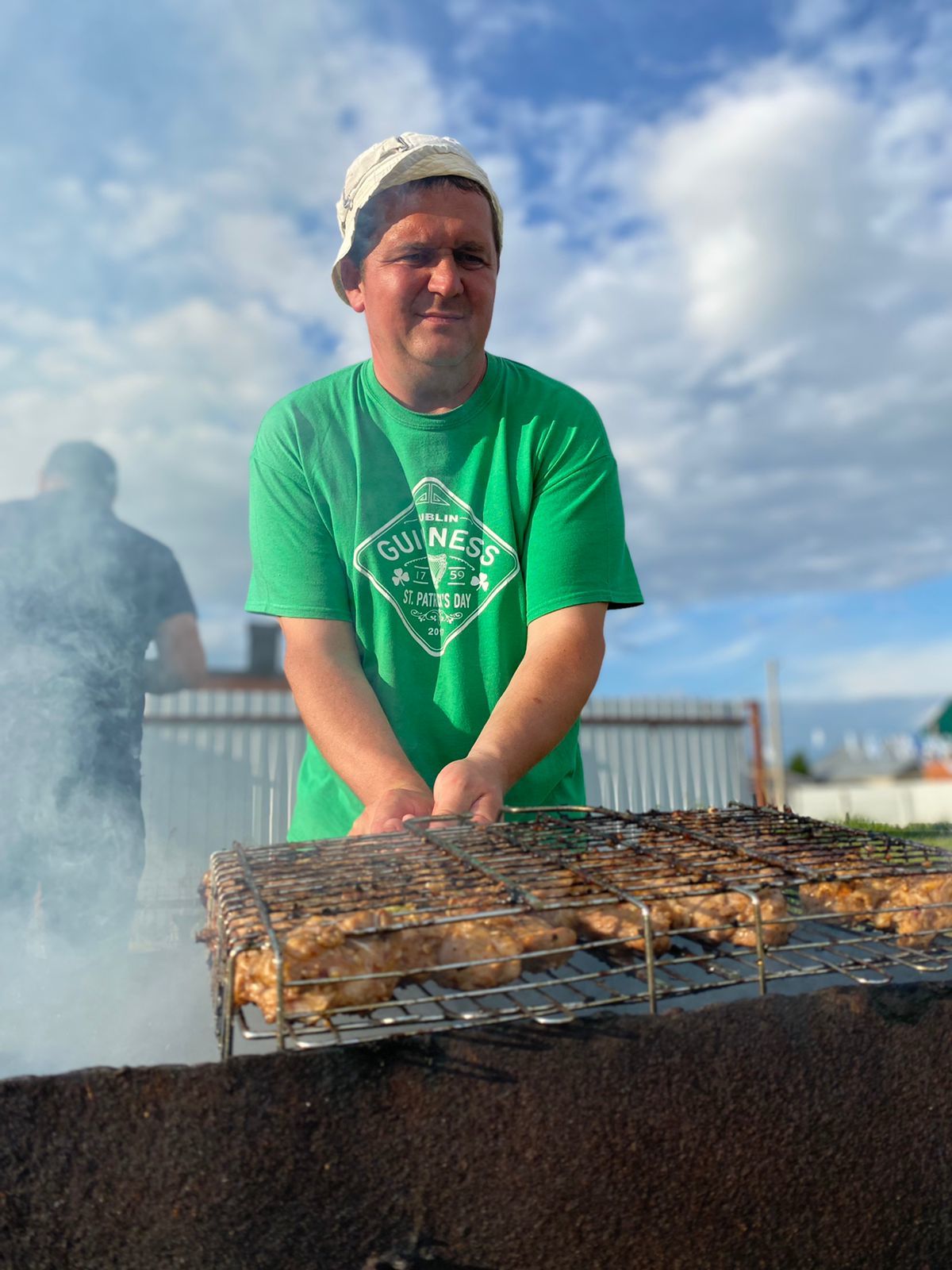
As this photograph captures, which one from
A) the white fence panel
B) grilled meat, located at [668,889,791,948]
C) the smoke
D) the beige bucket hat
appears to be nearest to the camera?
grilled meat, located at [668,889,791,948]

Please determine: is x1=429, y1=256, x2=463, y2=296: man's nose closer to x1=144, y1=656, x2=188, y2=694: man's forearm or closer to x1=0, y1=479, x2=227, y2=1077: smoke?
x1=0, y1=479, x2=227, y2=1077: smoke

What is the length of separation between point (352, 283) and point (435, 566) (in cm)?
79

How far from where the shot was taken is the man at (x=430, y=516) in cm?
232

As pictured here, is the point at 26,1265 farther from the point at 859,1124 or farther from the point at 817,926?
the point at 817,926

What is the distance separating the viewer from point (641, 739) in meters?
7.64

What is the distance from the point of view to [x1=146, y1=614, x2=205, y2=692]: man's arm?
4105mm

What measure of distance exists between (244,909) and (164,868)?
4225 millimetres

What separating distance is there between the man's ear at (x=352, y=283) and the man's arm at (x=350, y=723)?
0.85 metres

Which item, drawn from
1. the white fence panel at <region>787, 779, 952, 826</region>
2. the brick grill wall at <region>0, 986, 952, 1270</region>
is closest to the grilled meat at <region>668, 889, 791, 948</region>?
the brick grill wall at <region>0, 986, 952, 1270</region>

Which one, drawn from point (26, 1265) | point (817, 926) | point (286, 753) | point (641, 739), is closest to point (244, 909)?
point (26, 1265)

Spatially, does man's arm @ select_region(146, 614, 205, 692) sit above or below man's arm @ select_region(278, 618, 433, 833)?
above

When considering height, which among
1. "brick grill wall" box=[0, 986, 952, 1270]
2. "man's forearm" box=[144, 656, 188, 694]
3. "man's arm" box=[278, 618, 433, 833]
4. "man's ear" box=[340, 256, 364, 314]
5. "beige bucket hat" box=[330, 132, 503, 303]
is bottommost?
"brick grill wall" box=[0, 986, 952, 1270]

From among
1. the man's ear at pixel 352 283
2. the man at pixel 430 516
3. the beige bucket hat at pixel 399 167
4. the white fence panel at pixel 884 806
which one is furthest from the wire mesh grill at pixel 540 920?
the white fence panel at pixel 884 806

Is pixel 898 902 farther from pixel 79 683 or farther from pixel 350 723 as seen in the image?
pixel 79 683
